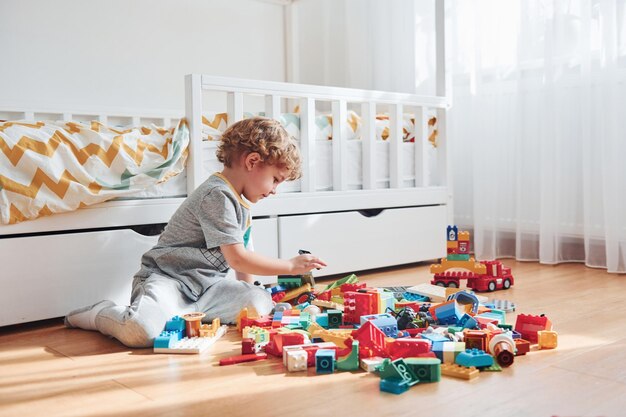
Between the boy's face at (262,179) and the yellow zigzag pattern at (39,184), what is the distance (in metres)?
0.37

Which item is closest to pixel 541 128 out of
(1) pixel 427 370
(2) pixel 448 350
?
(2) pixel 448 350

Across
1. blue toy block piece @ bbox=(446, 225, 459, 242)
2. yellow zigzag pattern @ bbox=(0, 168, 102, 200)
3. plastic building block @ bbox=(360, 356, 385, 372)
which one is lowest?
plastic building block @ bbox=(360, 356, 385, 372)

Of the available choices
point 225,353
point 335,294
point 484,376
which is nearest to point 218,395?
point 225,353

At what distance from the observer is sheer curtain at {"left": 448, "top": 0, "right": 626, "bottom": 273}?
2168 millimetres

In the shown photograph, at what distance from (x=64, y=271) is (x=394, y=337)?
2.69ft

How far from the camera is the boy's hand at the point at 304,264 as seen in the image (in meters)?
1.46

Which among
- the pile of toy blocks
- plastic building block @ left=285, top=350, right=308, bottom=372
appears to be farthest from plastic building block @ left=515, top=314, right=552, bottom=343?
plastic building block @ left=285, top=350, right=308, bottom=372

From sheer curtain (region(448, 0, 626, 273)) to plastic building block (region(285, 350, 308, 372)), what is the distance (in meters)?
1.39

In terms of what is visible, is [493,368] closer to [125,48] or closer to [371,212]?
[371,212]

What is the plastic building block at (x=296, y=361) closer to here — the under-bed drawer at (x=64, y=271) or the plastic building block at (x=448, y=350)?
the plastic building block at (x=448, y=350)

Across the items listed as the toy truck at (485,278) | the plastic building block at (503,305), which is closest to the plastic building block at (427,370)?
the plastic building block at (503,305)

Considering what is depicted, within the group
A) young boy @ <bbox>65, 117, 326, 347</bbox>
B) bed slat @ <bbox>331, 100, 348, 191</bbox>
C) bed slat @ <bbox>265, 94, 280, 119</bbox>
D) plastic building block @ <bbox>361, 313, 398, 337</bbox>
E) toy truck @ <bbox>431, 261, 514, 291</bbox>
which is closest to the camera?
plastic building block @ <bbox>361, 313, 398, 337</bbox>

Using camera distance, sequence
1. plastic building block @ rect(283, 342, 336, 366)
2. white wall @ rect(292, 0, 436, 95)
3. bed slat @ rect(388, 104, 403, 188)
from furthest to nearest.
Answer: white wall @ rect(292, 0, 436, 95), bed slat @ rect(388, 104, 403, 188), plastic building block @ rect(283, 342, 336, 366)

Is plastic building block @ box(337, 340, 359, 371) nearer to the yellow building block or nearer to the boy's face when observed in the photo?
the boy's face
